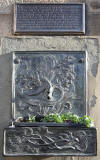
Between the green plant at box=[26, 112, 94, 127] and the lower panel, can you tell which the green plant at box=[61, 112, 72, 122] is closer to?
the green plant at box=[26, 112, 94, 127]

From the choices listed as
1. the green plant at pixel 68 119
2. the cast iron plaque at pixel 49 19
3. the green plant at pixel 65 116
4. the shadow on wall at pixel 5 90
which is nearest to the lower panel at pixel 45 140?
the green plant at pixel 68 119

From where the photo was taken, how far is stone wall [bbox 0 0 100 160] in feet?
23.1

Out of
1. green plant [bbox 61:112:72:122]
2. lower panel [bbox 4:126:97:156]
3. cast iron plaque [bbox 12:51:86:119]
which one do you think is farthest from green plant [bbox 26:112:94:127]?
cast iron plaque [bbox 12:51:86:119]

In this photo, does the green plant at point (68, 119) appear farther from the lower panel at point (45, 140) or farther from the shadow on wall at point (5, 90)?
the shadow on wall at point (5, 90)

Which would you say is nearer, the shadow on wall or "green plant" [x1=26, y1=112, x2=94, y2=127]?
"green plant" [x1=26, y1=112, x2=94, y2=127]

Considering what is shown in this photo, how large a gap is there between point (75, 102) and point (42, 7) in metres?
1.77

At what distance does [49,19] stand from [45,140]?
2.14 meters

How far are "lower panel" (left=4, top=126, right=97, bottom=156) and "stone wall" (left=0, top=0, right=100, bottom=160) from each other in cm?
56

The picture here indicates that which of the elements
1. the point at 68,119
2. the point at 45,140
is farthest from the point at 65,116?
the point at 45,140

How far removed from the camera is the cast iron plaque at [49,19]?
7236 mm

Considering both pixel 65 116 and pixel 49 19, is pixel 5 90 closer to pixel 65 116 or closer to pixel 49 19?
pixel 65 116

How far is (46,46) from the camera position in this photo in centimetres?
722

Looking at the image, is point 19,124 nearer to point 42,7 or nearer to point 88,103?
point 88,103

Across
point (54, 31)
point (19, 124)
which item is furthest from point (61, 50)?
point (19, 124)
